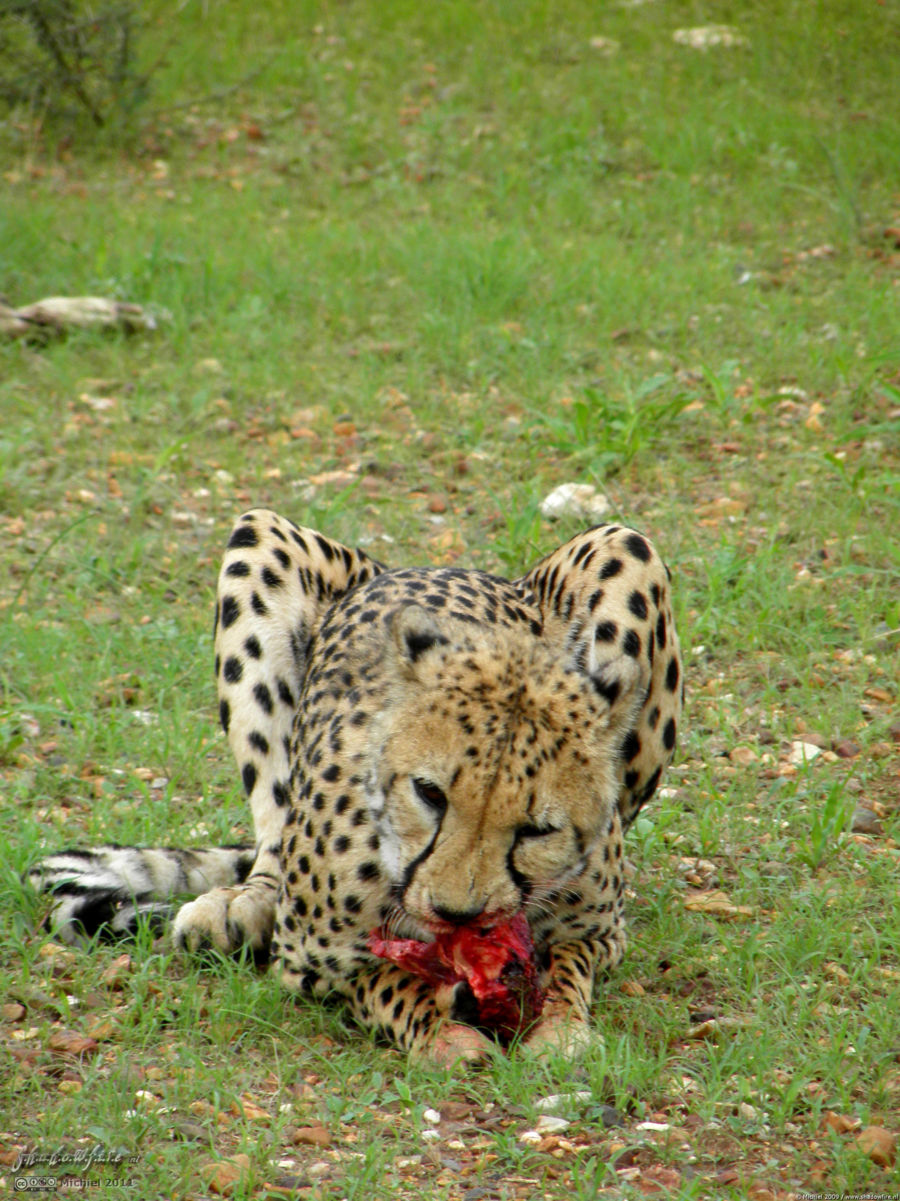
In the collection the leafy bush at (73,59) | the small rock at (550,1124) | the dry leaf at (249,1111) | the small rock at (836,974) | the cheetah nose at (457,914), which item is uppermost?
the leafy bush at (73,59)

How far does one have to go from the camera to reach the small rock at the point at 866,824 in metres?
4.42

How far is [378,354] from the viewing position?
8.19 metres

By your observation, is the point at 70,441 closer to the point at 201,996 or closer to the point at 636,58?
the point at 201,996

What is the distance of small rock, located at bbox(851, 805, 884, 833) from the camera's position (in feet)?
14.5

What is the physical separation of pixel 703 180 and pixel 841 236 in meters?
1.37

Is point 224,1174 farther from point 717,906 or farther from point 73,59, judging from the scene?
point 73,59

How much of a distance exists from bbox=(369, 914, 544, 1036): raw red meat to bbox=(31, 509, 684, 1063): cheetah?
0.04 m

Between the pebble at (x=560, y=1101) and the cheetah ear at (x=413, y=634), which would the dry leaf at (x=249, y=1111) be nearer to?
the pebble at (x=560, y=1101)

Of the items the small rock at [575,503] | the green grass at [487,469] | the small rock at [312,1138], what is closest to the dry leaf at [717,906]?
the green grass at [487,469]

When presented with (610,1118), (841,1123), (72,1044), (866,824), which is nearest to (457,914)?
(610,1118)

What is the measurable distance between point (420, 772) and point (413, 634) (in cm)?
34

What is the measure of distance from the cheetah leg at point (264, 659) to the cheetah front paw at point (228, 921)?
4 cm

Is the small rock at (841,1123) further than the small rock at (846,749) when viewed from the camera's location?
No

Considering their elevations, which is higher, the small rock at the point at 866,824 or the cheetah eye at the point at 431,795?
the cheetah eye at the point at 431,795
